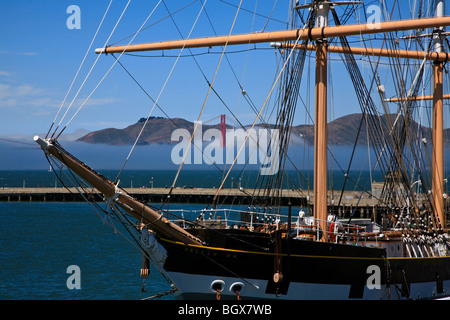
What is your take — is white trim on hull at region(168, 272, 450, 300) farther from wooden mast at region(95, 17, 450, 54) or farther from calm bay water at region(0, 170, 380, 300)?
wooden mast at region(95, 17, 450, 54)

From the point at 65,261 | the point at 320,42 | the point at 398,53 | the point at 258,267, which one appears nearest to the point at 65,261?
the point at 65,261

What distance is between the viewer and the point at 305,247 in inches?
955

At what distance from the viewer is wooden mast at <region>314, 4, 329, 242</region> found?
92.0 ft

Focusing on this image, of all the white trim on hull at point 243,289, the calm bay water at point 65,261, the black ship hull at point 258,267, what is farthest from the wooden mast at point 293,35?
the calm bay water at point 65,261

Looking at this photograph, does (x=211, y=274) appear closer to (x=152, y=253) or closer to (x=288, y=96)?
(x=152, y=253)

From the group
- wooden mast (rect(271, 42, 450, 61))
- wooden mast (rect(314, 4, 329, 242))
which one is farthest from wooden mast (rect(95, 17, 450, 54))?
wooden mast (rect(271, 42, 450, 61))

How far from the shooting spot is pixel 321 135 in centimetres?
2875

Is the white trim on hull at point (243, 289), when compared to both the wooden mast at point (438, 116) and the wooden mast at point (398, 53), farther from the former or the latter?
the wooden mast at point (398, 53)

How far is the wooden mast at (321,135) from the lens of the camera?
28.0 metres

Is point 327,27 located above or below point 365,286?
above

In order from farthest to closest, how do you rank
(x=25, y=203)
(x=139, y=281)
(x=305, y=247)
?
(x=25, y=203) → (x=139, y=281) → (x=305, y=247)

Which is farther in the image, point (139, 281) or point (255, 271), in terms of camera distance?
point (139, 281)

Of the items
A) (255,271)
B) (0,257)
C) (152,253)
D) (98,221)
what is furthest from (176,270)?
(98,221)
